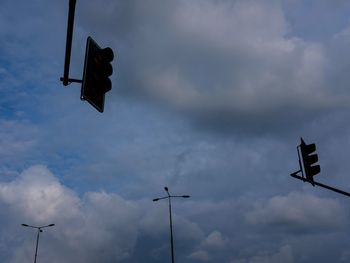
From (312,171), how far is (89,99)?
339 inches

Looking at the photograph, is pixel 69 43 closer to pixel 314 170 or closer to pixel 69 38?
pixel 69 38

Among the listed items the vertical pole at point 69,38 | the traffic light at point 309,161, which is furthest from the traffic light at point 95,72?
the traffic light at point 309,161

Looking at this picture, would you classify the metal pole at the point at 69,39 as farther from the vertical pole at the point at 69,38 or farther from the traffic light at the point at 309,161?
the traffic light at the point at 309,161

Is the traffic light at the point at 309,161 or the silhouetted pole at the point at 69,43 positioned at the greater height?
the traffic light at the point at 309,161

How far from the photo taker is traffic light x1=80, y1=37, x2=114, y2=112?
5898 mm

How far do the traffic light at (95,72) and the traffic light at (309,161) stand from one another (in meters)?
8.18

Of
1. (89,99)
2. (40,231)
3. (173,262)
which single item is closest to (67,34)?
(89,99)

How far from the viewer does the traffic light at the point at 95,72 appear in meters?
5.90

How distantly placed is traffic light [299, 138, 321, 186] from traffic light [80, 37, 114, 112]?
26.8 feet

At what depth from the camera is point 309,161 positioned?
491 inches

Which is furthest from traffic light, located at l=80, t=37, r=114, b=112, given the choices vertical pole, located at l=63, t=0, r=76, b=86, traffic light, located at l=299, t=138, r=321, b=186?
traffic light, located at l=299, t=138, r=321, b=186

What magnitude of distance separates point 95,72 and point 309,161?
8.51 metres

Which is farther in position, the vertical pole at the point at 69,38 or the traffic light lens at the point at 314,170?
the traffic light lens at the point at 314,170

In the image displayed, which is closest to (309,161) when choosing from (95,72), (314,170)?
(314,170)
